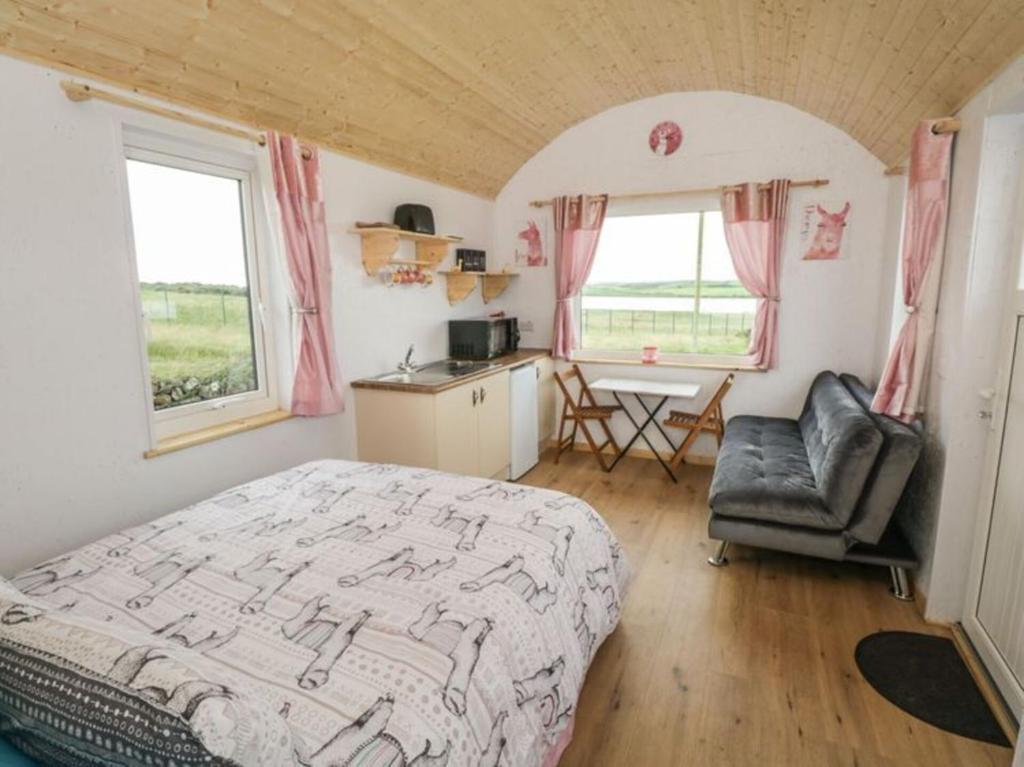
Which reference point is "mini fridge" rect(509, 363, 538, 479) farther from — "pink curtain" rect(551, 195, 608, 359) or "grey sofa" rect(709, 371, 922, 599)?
"grey sofa" rect(709, 371, 922, 599)

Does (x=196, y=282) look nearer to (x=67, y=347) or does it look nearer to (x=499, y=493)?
(x=67, y=347)

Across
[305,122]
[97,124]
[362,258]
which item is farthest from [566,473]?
[97,124]

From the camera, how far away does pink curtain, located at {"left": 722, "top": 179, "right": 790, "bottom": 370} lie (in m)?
3.97

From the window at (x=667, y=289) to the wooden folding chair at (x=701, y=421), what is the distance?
448 millimetres

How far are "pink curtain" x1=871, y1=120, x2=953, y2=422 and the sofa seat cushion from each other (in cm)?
52

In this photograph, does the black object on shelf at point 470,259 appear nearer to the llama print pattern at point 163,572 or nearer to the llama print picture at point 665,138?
the llama print picture at point 665,138

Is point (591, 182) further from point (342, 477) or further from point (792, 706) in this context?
point (792, 706)

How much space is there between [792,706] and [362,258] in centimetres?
306

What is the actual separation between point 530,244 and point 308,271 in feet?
7.90

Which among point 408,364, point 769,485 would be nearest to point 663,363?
point 769,485

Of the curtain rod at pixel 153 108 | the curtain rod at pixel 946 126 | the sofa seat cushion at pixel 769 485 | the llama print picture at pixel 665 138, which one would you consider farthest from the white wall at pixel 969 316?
the curtain rod at pixel 153 108

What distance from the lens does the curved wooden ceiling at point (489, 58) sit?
6.39 feet

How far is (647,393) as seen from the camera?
13.4 feet

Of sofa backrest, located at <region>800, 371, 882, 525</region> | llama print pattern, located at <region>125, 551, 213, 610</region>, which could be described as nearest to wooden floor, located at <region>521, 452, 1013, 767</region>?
sofa backrest, located at <region>800, 371, 882, 525</region>
